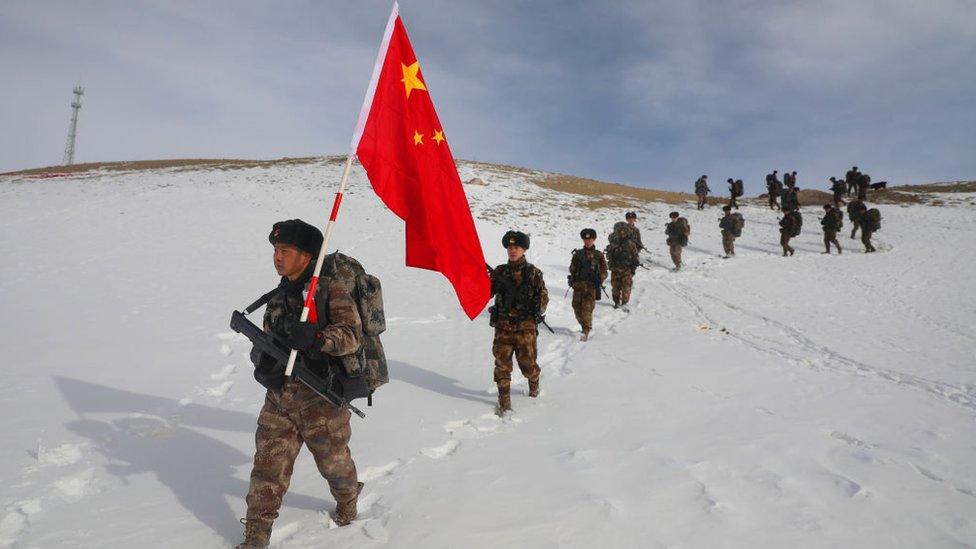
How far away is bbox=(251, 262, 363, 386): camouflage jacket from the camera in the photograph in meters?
2.63

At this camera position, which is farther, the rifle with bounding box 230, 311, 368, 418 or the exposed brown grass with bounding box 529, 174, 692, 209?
the exposed brown grass with bounding box 529, 174, 692, 209

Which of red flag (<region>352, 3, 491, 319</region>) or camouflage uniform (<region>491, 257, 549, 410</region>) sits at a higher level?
red flag (<region>352, 3, 491, 319</region>)

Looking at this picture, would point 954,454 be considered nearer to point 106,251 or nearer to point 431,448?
point 431,448

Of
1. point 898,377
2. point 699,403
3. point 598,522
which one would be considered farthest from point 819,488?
point 898,377

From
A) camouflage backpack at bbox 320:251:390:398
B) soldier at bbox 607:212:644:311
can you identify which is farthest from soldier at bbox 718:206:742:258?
camouflage backpack at bbox 320:251:390:398

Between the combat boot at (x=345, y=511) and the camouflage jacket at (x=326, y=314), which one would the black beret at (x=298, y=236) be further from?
the combat boot at (x=345, y=511)

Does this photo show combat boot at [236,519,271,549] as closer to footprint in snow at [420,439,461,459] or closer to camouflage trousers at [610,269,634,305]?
footprint in snow at [420,439,461,459]

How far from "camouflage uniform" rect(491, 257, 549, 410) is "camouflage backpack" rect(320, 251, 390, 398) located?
2.49m

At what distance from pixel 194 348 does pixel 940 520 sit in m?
7.92

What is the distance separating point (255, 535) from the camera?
269 centimetres

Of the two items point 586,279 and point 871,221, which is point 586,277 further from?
point 871,221

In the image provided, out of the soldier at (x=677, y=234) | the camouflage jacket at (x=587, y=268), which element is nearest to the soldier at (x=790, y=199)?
the soldier at (x=677, y=234)

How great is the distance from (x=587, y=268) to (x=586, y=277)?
0.15m

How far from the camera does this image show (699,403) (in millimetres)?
5184
